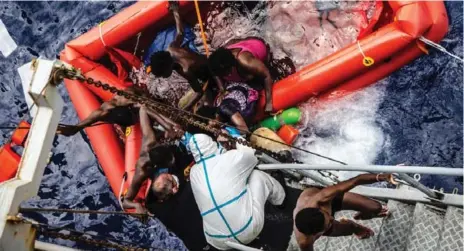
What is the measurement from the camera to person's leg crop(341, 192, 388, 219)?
4434mm

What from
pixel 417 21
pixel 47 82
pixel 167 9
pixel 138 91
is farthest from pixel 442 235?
pixel 167 9

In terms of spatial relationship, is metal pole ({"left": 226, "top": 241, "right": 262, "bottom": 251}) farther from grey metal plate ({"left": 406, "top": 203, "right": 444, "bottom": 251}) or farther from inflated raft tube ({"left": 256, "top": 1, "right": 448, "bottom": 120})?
inflated raft tube ({"left": 256, "top": 1, "right": 448, "bottom": 120})

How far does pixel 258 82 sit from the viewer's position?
5852mm

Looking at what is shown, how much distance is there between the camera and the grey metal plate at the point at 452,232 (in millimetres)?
4039

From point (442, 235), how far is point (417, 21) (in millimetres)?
2165

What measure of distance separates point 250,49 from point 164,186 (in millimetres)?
1915

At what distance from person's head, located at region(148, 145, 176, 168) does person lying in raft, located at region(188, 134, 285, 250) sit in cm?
58

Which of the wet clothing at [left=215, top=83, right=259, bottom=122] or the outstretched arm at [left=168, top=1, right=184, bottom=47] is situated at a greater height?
the outstretched arm at [left=168, top=1, right=184, bottom=47]

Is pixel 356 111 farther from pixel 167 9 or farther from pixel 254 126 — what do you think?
pixel 167 9

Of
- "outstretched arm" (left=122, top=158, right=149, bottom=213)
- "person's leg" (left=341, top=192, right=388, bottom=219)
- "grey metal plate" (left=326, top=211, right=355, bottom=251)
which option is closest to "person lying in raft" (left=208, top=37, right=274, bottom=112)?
"outstretched arm" (left=122, top=158, right=149, bottom=213)

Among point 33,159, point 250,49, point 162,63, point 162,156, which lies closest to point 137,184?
point 162,156

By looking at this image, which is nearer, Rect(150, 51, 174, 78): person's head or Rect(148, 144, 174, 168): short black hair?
Rect(148, 144, 174, 168): short black hair

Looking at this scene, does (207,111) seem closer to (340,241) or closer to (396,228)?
(340,241)

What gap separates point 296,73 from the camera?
581 centimetres
